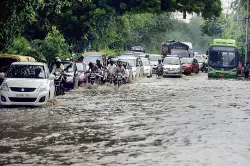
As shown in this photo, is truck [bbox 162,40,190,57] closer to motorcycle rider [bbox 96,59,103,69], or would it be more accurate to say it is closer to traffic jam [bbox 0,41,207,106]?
traffic jam [bbox 0,41,207,106]

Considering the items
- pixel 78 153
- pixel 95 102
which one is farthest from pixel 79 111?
pixel 78 153

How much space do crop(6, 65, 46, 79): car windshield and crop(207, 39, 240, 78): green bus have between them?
93.1 feet

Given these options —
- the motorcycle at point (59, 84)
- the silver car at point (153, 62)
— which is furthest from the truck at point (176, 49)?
the motorcycle at point (59, 84)

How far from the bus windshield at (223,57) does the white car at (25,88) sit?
28551mm

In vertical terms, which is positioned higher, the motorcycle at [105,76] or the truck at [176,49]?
the truck at [176,49]

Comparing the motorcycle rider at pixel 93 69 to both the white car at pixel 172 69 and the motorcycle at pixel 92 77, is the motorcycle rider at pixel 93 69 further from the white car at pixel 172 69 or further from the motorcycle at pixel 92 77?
the white car at pixel 172 69

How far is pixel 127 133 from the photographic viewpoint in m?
14.9

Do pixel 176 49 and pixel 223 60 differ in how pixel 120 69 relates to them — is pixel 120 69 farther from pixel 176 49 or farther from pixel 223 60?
pixel 176 49

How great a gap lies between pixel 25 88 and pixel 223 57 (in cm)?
3020

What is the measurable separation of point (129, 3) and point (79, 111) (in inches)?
960

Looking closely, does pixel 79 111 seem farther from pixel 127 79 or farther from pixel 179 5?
pixel 179 5

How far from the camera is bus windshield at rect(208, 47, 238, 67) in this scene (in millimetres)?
48156

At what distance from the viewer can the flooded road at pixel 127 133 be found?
37.3ft

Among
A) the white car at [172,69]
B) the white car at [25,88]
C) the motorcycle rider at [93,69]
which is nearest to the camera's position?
the white car at [25,88]
